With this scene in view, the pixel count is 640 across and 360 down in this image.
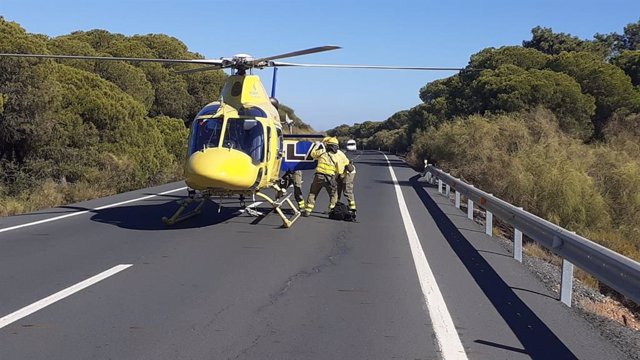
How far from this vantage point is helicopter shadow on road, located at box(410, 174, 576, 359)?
5707 mm

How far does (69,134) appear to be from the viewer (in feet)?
81.7

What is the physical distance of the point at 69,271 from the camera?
860cm

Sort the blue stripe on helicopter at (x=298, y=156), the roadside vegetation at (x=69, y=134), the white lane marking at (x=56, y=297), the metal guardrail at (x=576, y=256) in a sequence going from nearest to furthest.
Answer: the metal guardrail at (x=576, y=256) → the white lane marking at (x=56, y=297) → the blue stripe on helicopter at (x=298, y=156) → the roadside vegetation at (x=69, y=134)

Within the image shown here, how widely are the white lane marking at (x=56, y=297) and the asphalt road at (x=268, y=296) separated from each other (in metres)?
0.07

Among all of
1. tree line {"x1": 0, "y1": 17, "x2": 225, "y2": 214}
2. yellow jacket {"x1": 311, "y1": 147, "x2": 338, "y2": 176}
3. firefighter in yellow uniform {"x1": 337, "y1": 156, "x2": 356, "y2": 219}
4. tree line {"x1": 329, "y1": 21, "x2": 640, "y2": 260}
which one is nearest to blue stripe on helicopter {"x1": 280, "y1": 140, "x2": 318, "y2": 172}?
yellow jacket {"x1": 311, "y1": 147, "x2": 338, "y2": 176}

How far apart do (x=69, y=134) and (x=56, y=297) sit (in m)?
19.0

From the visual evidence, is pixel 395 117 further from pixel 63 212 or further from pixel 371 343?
pixel 371 343

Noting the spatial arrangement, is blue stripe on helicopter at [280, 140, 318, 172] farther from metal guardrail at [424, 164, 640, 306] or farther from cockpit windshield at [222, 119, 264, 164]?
metal guardrail at [424, 164, 640, 306]

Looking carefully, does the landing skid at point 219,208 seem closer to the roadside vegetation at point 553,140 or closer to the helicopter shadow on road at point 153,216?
the helicopter shadow on road at point 153,216

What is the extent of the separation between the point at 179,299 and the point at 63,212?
28.5 feet

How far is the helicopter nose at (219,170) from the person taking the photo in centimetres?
1144

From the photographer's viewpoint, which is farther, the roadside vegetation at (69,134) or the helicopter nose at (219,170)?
the roadside vegetation at (69,134)

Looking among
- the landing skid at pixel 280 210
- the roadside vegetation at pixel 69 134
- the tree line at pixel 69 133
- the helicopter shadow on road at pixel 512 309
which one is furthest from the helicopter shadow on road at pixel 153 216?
the helicopter shadow on road at pixel 512 309

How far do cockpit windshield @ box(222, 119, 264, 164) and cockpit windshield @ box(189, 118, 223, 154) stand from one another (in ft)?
0.56
